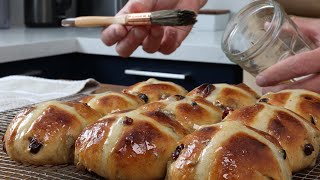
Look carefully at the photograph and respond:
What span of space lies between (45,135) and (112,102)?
0.17 m

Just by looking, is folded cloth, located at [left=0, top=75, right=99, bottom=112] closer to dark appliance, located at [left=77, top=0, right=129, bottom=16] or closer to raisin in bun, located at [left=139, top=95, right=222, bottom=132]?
raisin in bun, located at [left=139, top=95, right=222, bottom=132]

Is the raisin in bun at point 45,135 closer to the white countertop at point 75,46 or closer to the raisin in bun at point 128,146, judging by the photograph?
the raisin in bun at point 128,146

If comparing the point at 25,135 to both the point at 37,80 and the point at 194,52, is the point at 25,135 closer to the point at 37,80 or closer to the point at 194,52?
the point at 37,80

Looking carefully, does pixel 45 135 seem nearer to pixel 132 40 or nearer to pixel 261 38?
pixel 261 38

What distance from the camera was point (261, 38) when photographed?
97 centimetres

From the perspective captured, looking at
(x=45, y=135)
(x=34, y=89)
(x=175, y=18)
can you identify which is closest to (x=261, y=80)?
(x=175, y=18)

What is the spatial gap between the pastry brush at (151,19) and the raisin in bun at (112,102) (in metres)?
0.16

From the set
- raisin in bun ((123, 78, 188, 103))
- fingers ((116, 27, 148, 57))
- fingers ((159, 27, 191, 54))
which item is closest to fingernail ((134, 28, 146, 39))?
fingers ((116, 27, 148, 57))

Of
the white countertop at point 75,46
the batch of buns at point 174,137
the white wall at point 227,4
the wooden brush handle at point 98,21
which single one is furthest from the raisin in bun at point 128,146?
the white wall at point 227,4

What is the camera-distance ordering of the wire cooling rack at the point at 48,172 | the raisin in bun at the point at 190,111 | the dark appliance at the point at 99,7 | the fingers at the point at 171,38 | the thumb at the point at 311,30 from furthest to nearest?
the dark appliance at the point at 99,7 → the fingers at the point at 171,38 → the thumb at the point at 311,30 → the raisin in bun at the point at 190,111 → the wire cooling rack at the point at 48,172

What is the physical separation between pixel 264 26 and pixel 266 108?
0.29 m

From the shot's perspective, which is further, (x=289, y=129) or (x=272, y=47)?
(x=272, y=47)

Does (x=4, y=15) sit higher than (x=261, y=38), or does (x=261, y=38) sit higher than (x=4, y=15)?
(x=261, y=38)

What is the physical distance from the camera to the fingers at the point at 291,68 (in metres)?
0.96
